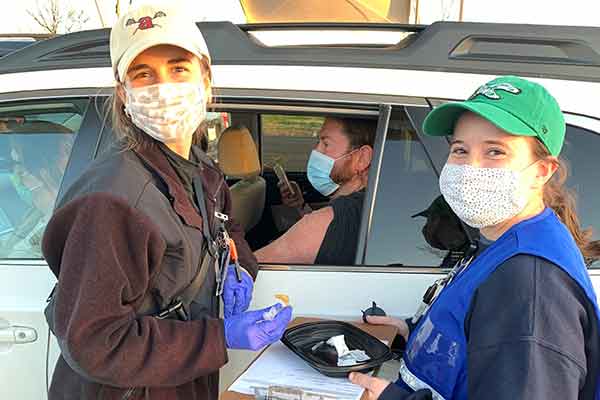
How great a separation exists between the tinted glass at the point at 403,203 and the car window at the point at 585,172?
0.49 m

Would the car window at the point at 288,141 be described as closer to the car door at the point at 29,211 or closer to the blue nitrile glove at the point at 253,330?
the car door at the point at 29,211

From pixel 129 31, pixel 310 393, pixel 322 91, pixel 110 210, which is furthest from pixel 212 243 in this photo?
pixel 322 91

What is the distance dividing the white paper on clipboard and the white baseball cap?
934 millimetres

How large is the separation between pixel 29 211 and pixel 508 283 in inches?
76.8

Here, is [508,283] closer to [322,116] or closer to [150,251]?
[150,251]

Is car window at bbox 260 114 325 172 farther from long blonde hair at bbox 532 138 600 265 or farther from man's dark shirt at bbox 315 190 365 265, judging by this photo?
long blonde hair at bbox 532 138 600 265

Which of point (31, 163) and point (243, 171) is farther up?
point (31, 163)

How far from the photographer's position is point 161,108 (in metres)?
1.73

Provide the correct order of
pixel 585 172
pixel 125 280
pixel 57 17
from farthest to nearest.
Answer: pixel 57 17
pixel 585 172
pixel 125 280

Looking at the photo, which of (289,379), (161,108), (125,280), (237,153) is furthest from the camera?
(237,153)

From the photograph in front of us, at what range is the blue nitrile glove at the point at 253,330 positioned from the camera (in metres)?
1.66

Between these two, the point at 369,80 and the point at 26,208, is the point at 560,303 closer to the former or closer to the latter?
the point at 369,80

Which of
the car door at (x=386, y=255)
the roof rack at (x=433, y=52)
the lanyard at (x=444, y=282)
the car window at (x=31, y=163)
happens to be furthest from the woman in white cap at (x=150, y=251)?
the car window at (x=31, y=163)

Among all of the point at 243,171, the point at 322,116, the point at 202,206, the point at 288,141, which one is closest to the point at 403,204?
the point at 322,116
